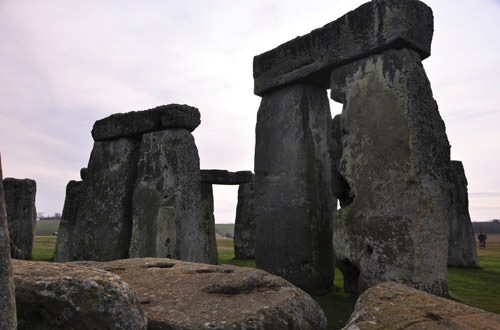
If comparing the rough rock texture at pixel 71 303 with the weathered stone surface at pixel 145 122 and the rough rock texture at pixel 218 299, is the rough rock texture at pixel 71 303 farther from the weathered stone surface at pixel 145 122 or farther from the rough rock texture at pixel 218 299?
the weathered stone surface at pixel 145 122

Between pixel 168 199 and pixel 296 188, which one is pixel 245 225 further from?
pixel 296 188

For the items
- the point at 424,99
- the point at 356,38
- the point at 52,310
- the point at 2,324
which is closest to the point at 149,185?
the point at 356,38

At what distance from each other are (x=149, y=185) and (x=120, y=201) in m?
0.80

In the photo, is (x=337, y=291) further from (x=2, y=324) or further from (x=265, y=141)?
(x=2, y=324)

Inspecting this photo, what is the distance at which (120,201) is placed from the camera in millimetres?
7332

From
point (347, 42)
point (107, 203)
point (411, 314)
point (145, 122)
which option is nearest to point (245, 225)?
point (107, 203)

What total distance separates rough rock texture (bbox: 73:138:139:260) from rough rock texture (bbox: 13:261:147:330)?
17.4ft

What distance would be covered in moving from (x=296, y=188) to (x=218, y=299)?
130 inches

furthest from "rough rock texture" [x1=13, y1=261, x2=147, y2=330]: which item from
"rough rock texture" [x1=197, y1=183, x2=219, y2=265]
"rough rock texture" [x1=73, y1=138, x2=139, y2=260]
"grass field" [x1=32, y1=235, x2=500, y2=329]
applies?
"rough rock texture" [x1=197, y1=183, x2=219, y2=265]

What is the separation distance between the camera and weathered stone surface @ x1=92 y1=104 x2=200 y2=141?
268 inches

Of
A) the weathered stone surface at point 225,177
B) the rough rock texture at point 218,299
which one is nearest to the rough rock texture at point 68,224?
the weathered stone surface at point 225,177

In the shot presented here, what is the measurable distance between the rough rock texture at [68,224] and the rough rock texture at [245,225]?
231 inches

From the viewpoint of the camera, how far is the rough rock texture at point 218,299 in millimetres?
2482

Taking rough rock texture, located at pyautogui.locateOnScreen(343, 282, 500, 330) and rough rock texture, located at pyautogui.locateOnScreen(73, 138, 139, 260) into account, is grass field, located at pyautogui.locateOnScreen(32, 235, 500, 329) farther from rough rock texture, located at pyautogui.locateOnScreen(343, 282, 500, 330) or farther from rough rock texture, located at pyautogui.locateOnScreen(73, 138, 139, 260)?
rough rock texture, located at pyautogui.locateOnScreen(73, 138, 139, 260)
